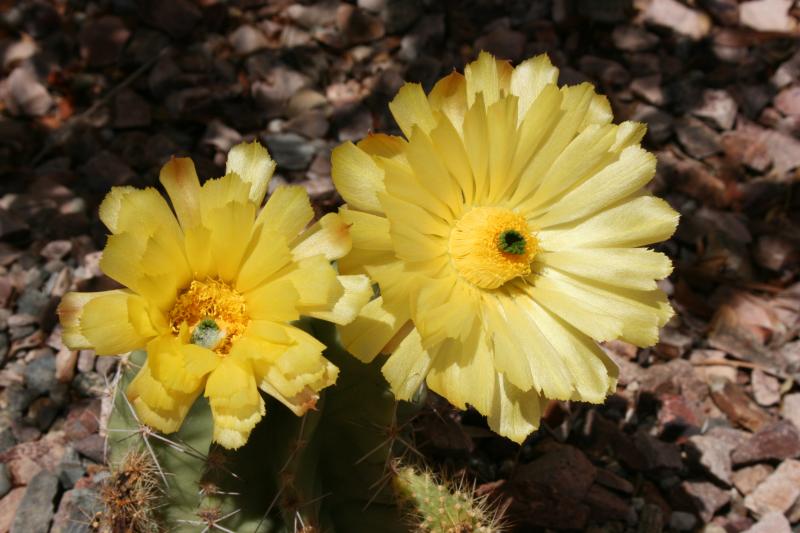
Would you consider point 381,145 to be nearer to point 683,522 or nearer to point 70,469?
point 70,469

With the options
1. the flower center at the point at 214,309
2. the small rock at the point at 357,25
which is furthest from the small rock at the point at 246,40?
the flower center at the point at 214,309

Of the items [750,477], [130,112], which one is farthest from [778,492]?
[130,112]

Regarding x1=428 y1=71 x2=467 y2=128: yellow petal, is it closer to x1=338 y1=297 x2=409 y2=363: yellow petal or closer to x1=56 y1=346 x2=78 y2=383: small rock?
x1=338 y1=297 x2=409 y2=363: yellow petal

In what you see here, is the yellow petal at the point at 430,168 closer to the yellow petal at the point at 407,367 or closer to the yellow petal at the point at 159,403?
the yellow petal at the point at 407,367

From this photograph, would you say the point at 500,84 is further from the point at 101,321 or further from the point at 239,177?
the point at 101,321

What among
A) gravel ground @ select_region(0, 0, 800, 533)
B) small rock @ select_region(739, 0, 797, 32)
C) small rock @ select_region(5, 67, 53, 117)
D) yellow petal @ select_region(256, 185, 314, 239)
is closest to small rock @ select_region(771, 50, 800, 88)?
gravel ground @ select_region(0, 0, 800, 533)
